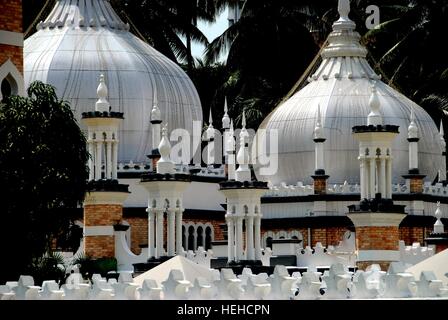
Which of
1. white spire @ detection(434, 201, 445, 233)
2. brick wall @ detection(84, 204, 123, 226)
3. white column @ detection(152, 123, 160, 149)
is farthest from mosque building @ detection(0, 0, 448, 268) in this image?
brick wall @ detection(84, 204, 123, 226)

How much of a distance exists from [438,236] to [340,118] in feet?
25.8

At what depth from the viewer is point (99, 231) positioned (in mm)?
52000

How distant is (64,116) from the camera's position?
38844mm

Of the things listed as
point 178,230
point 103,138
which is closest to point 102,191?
point 103,138

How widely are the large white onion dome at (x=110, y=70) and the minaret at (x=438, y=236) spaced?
10159 millimetres

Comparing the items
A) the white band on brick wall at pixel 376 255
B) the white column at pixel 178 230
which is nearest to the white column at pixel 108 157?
the white column at pixel 178 230

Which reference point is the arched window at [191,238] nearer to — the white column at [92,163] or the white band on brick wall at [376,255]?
the white column at [92,163]

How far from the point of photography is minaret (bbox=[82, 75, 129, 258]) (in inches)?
2045

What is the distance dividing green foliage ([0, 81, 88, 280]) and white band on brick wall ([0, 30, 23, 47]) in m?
1.85

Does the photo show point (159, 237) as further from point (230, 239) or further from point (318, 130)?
point (318, 130)

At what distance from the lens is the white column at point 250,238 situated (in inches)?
1943

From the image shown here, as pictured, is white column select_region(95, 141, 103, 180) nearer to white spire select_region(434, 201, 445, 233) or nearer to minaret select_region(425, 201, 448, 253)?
minaret select_region(425, 201, 448, 253)
